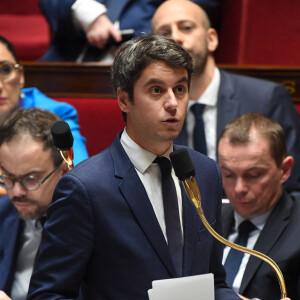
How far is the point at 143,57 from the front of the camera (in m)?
0.68

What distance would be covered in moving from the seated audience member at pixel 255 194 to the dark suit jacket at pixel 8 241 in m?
0.33

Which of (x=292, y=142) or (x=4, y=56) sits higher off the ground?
(x=4, y=56)

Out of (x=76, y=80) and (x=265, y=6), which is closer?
(x=76, y=80)

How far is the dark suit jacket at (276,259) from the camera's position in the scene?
98 centimetres

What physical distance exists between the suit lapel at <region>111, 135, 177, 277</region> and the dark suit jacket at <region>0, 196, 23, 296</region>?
0.39m

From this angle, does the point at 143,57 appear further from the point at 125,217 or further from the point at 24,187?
the point at 24,187

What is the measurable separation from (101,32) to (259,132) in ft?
1.69

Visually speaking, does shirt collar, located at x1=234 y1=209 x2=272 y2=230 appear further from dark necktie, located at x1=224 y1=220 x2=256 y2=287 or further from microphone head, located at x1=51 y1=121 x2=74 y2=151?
microphone head, located at x1=51 y1=121 x2=74 y2=151

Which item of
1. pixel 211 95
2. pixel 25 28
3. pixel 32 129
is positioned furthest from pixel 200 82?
pixel 25 28

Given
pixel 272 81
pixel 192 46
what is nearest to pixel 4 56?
pixel 192 46

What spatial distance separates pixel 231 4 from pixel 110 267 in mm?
1015

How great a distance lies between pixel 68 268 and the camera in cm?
67

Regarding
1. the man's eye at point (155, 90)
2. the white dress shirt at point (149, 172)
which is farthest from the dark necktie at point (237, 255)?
the man's eye at point (155, 90)

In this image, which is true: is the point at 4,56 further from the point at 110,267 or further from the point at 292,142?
the point at 110,267
